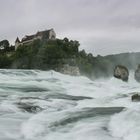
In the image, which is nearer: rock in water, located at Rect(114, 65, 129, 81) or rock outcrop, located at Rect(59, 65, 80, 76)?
rock outcrop, located at Rect(59, 65, 80, 76)

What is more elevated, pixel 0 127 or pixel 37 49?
pixel 37 49

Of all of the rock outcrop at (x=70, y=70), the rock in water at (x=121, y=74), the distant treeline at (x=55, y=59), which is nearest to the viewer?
the rock outcrop at (x=70, y=70)

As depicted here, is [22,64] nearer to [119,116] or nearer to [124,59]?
[124,59]

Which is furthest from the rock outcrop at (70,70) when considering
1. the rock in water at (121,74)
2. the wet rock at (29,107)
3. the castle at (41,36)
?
the wet rock at (29,107)

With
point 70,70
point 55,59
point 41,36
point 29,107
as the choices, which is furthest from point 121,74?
point 29,107

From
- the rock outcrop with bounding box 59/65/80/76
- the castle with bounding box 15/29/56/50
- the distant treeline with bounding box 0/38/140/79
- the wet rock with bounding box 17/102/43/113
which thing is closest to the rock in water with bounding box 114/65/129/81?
the distant treeline with bounding box 0/38/140/79

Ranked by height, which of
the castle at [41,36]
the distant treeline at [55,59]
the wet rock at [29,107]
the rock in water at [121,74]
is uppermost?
the castle at [41,36]

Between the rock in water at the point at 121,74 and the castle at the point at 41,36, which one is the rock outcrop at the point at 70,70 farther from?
the castle at the point at 41,36

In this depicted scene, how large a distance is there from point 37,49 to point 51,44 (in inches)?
98.3

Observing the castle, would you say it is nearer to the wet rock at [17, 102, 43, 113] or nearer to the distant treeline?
the distant treeline

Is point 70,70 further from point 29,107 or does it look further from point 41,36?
point 29,107

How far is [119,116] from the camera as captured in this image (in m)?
13.0

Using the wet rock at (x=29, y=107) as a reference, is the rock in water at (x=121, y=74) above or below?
above

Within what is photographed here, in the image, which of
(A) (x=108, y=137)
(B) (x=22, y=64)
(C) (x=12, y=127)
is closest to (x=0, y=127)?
(C) (x=12, y=127)
